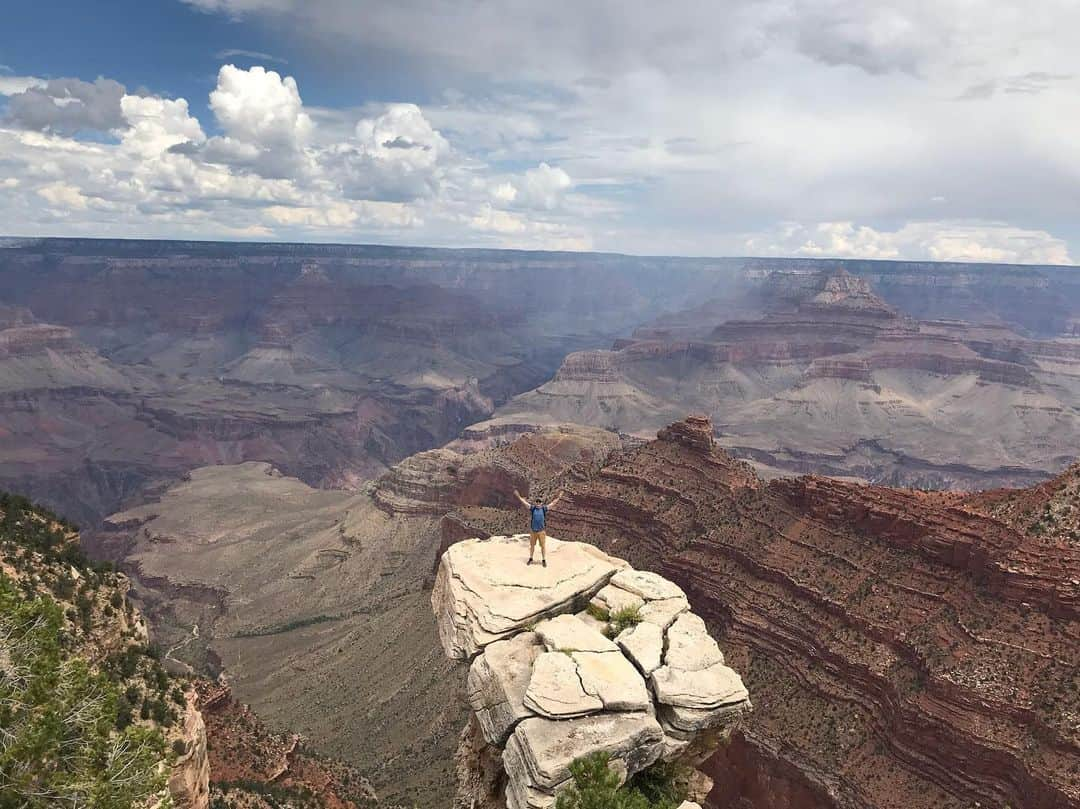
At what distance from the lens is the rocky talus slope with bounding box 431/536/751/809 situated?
18156mm

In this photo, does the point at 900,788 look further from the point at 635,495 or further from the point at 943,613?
the point at 635,495

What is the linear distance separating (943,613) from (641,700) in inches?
1141

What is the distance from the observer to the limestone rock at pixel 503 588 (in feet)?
73.7

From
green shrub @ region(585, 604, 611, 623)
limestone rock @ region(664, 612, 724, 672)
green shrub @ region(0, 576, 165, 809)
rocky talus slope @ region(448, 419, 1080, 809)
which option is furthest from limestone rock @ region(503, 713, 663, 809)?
rocky talus slope @ region(448, 419, 1080, 809)

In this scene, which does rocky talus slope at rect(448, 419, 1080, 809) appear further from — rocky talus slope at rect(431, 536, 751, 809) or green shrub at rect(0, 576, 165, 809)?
green shrub at rect(0, 576, 165, 809)

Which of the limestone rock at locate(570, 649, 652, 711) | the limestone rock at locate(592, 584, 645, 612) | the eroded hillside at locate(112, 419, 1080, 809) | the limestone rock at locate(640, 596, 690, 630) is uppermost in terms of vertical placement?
the limestone rock at locate(570, 649, 652, 711)

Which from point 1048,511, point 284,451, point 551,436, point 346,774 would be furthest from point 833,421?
point 346,774

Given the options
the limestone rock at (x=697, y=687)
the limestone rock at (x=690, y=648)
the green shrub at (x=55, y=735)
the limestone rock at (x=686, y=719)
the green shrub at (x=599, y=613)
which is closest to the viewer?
the green shrub at (x=55, y=735)

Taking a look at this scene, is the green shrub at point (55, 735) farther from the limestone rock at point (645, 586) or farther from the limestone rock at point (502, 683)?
the limestone rock at point (645, 586)

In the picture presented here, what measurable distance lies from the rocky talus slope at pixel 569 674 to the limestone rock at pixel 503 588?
0.05m

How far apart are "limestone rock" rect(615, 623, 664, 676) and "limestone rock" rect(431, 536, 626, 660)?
2.63 meters

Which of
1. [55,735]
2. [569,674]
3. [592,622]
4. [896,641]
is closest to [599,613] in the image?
[592,622]

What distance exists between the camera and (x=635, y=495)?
6638cm

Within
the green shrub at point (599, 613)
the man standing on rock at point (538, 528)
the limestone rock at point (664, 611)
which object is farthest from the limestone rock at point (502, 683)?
the man standing on rock at point (538, 528)
